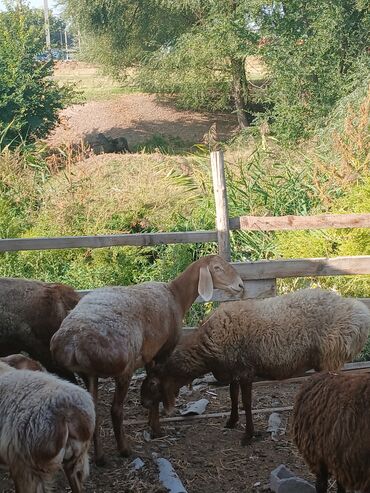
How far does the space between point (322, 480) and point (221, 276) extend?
2616 millimetres

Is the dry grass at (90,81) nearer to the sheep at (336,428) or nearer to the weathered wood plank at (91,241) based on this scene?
the weathered wood plank at (91,241)

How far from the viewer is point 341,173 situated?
33.1 feet

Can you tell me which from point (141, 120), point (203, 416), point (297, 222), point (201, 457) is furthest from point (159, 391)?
point (141, 120)

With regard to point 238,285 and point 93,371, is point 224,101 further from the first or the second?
point 93,371

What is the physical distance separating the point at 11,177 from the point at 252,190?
4259 mm

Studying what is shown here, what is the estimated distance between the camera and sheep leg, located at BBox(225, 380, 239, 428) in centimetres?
629

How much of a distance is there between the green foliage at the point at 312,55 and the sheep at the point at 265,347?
1272 centimetres

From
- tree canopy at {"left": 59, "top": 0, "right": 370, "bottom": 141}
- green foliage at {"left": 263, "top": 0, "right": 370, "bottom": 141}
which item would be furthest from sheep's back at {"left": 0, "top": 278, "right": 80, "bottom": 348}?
green foliage at {"left": 263, "top": 0, "right": 370, "bottom": 141}

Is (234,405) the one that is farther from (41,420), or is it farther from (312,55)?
(312,55)

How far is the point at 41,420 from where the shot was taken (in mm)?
4211

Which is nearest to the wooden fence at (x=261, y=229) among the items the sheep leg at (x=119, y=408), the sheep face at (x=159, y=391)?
the sheep face at (x=159, y=391)

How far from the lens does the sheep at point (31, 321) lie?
637cm

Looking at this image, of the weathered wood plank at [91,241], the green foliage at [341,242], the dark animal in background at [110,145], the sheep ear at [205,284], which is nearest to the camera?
the sheep ear at [205,284]

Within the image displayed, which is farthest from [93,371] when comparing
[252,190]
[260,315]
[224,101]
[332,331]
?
[224,101]
